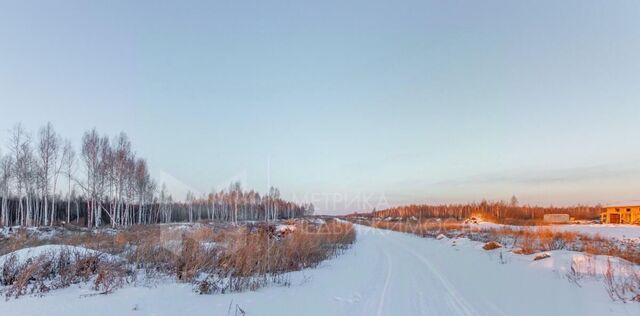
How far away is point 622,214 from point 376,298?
2592 inches

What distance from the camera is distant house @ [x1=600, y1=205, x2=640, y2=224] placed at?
5259cm

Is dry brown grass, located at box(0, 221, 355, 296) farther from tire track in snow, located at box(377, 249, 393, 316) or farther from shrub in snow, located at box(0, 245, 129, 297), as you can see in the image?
tire track in snow, located at box(377, 249, 393, 316)

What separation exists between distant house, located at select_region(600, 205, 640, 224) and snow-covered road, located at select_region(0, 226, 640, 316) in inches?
2022

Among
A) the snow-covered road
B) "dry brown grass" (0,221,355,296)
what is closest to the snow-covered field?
the snow-covered road

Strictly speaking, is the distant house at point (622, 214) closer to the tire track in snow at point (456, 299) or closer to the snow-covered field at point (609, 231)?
the snow-covered field at point (609, 231)

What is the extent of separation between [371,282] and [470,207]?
472 feet

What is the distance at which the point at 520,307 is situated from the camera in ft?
25.2

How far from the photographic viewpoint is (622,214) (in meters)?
58.0

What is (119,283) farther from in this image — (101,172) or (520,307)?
(101,172)

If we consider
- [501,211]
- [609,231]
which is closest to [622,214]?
[609,231]

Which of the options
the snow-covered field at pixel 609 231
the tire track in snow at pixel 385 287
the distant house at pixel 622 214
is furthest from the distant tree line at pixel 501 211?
the tire track in snow at pixel 385 287

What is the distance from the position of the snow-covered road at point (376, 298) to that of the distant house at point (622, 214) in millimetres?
51361

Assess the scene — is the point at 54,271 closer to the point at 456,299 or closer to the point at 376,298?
the point at 376,298

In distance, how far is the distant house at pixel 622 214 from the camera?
52.6 metres
